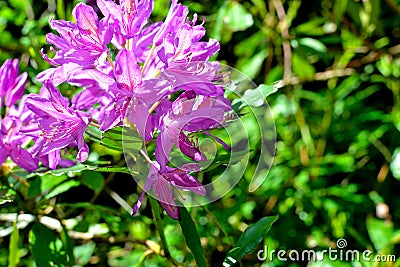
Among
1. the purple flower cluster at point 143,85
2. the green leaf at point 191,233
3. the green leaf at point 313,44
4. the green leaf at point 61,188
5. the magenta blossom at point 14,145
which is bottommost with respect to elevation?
the green leaf at point 313,44

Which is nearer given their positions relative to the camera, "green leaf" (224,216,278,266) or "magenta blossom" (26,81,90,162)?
"magenta blossom" (26,81,90,162)

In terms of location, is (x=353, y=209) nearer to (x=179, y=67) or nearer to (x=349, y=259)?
(x=349, y=259)

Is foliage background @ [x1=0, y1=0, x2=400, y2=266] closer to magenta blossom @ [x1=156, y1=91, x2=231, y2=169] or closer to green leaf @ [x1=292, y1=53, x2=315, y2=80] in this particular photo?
green leaf @ [x1=292, y1=53, x2=315, y2=80]

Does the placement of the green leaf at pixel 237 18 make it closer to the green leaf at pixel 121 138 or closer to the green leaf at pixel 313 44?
the green leaf at pixel 313 44

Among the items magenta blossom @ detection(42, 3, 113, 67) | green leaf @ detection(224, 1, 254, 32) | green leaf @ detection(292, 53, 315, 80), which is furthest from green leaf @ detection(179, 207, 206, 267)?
green leaf @ detection(292, 53, 315, 80)

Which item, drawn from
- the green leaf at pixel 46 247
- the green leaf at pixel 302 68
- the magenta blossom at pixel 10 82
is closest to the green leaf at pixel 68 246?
the green leaf at pixel 46 247

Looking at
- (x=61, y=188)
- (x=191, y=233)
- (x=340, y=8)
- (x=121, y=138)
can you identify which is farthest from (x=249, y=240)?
(x=340, y=8)
